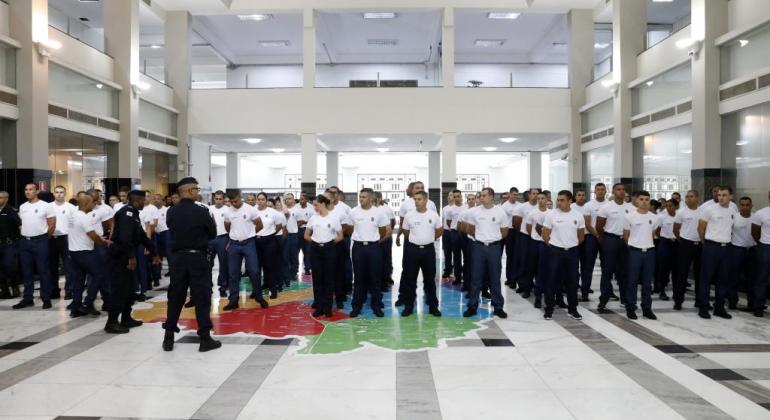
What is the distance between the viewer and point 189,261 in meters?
5.32

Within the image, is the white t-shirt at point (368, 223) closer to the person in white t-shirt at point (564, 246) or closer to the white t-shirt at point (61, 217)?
the person in white t-shirt at point (564, 246)

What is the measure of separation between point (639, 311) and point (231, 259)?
556 cm

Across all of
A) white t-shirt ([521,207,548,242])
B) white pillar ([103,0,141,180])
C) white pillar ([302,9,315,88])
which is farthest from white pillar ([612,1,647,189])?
white pillar ([103,0,141,180])

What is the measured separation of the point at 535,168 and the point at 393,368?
19.4 metres

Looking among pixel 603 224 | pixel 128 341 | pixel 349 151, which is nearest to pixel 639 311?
pixel 603 224

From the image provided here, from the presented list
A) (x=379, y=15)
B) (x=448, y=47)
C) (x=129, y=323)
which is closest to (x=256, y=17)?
(x=379, y=15)

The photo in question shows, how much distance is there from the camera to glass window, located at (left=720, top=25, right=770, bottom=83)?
28.4 ft

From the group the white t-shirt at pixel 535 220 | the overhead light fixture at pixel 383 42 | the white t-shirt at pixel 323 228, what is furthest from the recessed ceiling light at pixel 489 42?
the white t-shirt at pixel 323 228

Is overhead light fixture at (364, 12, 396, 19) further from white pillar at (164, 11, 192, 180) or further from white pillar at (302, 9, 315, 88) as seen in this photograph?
white pillar at (164, 11, 192, 180)

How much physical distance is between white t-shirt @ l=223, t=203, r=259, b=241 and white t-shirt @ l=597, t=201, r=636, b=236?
16.1ft

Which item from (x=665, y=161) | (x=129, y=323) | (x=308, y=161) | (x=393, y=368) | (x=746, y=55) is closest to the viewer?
(x=393, y=368)

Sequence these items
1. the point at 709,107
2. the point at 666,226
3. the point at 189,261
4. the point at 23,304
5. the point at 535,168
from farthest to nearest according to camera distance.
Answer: the point at 535,168, the point at 709,107, the point at 666,226, the point at 23,304, the point at 189,261

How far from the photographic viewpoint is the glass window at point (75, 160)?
11203 millimetres

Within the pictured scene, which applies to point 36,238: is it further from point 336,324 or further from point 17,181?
point 336,324
